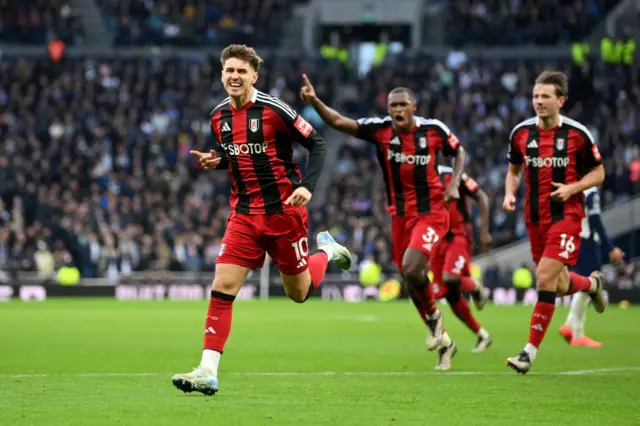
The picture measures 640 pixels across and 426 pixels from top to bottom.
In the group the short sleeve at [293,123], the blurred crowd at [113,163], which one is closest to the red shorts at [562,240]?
the short sleeve at [293,123]

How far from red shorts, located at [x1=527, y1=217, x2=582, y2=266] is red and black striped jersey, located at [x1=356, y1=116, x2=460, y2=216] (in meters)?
1.42

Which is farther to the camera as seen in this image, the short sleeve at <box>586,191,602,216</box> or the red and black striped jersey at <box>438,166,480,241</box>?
the short sleeve at <box>586,191,602,216</box>

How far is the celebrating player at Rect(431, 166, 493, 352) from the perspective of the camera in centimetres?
1445

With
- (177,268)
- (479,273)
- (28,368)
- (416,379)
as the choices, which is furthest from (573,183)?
(177,268)

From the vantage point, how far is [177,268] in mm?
32562

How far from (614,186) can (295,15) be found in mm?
14834

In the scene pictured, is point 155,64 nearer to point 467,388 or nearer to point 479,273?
point 479,273

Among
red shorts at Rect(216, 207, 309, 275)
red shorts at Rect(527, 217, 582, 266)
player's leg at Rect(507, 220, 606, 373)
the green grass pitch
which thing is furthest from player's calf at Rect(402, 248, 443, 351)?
red shorts at Rect(216, 207, 309, 275)

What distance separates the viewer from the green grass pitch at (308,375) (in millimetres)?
8031

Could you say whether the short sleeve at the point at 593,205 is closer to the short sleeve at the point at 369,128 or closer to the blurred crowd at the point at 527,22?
the short sleeve at the point at 369,128

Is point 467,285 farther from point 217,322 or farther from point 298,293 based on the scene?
point 217,322

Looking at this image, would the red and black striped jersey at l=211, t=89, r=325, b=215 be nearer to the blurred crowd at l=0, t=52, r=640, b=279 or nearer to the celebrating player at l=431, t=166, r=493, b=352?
the celebrating player at l=431, t=166, r=493, b=352

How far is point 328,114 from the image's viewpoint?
1148cm

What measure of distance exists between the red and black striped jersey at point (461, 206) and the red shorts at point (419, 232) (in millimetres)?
2153
